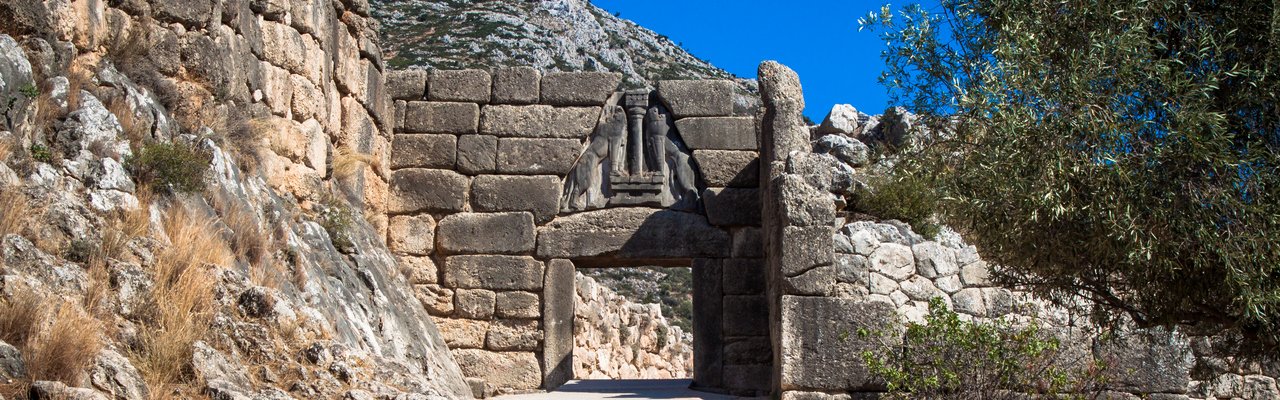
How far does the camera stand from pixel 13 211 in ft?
19.0

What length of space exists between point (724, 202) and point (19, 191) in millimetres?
6763

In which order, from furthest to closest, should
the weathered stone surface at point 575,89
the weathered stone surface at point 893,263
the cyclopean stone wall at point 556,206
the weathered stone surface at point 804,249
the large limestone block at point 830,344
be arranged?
the weathered stone surface at point 575,89 → the cyclopean stone wall at point 556,206 → the weathered stone surface at point 893,263 → the weathered stone surface at point 804,249 → the large limestone block at point 830,344

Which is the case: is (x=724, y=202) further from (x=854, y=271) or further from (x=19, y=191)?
(x=19, y=191)

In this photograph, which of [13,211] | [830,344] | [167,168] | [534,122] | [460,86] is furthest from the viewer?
[460,86]

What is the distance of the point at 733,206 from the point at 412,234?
2.85 meters

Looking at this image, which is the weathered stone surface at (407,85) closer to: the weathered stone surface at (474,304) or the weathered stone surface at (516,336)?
the weathered stone surface at (474,304)

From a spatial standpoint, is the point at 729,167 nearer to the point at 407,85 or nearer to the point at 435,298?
the point at 435,298

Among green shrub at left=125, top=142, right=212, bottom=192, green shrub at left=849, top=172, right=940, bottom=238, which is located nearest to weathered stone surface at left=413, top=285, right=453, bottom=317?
green shrub at left=849, top=172, right=940, bottom=238

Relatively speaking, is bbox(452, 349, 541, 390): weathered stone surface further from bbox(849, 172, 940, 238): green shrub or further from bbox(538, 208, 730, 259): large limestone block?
bbox(849, 172, 940, 238): green shrub

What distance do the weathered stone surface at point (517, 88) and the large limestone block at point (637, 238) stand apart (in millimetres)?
1170

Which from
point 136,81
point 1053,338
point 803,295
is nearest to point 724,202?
point 803,295

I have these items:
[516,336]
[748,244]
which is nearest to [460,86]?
[516,336]

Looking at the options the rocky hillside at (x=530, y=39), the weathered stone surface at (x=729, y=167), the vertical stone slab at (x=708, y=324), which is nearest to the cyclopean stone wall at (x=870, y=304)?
the vertical stone slab at (x=708, y=324)

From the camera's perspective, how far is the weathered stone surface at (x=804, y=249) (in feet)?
33.0
